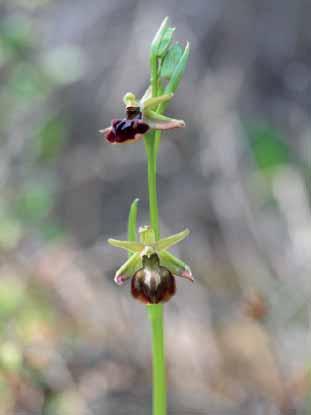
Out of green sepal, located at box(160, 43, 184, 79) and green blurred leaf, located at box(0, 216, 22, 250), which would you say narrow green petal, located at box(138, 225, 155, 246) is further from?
green blurred leaf, located at box(0, 216, 22, 250)

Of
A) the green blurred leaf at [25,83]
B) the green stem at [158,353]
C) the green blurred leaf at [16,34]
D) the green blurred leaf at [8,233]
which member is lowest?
the green stem at [158,353]

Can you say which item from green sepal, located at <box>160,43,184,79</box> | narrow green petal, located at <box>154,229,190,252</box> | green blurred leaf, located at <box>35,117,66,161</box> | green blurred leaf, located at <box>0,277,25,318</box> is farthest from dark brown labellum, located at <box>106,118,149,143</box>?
green blurred leaf, located at <box>35,117,66,161</box>

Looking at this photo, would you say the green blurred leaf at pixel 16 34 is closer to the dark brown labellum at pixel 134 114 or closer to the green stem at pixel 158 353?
the dark brown labellum at pixel 134 114

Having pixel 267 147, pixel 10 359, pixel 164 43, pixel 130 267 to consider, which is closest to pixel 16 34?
pixel 10 359

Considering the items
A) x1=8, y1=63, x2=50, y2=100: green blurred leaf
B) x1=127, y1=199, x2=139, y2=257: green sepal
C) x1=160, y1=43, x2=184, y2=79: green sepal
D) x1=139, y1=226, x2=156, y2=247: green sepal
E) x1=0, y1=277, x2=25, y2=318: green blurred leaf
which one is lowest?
x1=139, y1=226, x2=156, y2=247: green sepal

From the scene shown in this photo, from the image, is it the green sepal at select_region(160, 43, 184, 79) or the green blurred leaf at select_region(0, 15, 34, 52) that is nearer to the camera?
the green sepal at select_region(160, 43, 184, 79)

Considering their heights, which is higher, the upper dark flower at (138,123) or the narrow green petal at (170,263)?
the upper dark flower at (138,123)

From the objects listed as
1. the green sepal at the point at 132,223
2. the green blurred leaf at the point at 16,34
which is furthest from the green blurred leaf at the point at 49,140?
the green sepal at the point at 132,223
